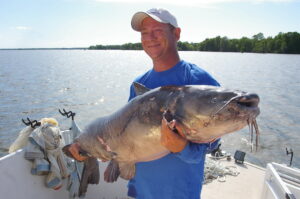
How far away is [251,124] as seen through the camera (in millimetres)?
1685

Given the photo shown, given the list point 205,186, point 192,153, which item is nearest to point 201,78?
point 192,153

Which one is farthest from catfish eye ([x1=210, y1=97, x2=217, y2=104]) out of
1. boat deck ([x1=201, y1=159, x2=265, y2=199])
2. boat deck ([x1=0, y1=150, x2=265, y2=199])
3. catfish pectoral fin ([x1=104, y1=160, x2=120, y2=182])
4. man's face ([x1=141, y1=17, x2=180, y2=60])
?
boat deck ([x1=201, y1=159, x2=265, y2=199])

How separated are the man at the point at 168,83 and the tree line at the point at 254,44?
2403 inches

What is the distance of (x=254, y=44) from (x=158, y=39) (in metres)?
98.9

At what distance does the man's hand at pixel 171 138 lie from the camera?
6.23 ft

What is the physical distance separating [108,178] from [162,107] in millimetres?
1102

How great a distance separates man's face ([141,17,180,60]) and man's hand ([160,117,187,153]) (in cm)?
77

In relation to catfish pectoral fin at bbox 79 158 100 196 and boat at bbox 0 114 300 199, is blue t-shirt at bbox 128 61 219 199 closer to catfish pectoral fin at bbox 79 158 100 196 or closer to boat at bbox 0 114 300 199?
catfish pectoral fin at bbox 79 158 100 196

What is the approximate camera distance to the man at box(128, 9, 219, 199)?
2.27 m

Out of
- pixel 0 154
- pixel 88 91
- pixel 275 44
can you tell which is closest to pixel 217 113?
pixel 0 154

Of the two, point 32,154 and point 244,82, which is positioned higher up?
point 32,154

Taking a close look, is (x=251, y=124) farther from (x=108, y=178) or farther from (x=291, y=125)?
(x=291, y=125)

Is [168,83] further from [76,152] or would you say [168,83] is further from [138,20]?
[76,152]

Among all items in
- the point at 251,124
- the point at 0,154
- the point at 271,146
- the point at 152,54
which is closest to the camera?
the point at 251,124
